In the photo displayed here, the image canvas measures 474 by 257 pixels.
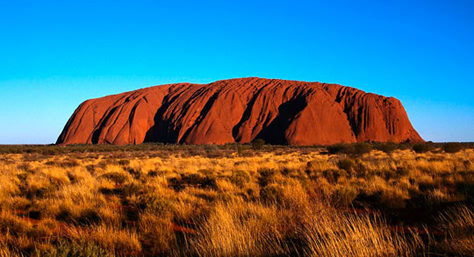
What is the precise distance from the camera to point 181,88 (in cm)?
8062

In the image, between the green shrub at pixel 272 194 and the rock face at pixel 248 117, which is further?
the rock face at pixel 248 117

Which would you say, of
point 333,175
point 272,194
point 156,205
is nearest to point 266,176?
point 333,175

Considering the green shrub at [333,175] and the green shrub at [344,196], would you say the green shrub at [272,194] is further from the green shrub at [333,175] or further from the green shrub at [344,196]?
the green shrub at [333,175]

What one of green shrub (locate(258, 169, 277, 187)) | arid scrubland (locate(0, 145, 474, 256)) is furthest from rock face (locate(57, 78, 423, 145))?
arid scrubland (locate(0, 145, 474, 256))

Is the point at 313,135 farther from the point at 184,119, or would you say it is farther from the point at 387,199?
the point at 387,199

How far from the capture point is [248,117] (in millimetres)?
64438

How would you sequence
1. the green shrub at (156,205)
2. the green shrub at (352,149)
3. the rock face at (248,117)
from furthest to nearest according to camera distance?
the rock face at (248,117) → the green shrub at (352,149) → the green shrub at (156,205)

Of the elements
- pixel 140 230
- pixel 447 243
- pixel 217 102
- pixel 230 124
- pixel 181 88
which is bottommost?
pixel 140 230

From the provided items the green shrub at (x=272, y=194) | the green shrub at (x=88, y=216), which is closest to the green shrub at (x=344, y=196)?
the green shrub at (x=272, y=194)

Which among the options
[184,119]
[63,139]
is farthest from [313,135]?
[63,139]

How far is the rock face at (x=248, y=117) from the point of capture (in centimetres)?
6047

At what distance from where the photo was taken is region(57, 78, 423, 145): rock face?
60.5m

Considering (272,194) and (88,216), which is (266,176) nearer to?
(272,194)

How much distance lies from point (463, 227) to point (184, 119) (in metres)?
62.2
